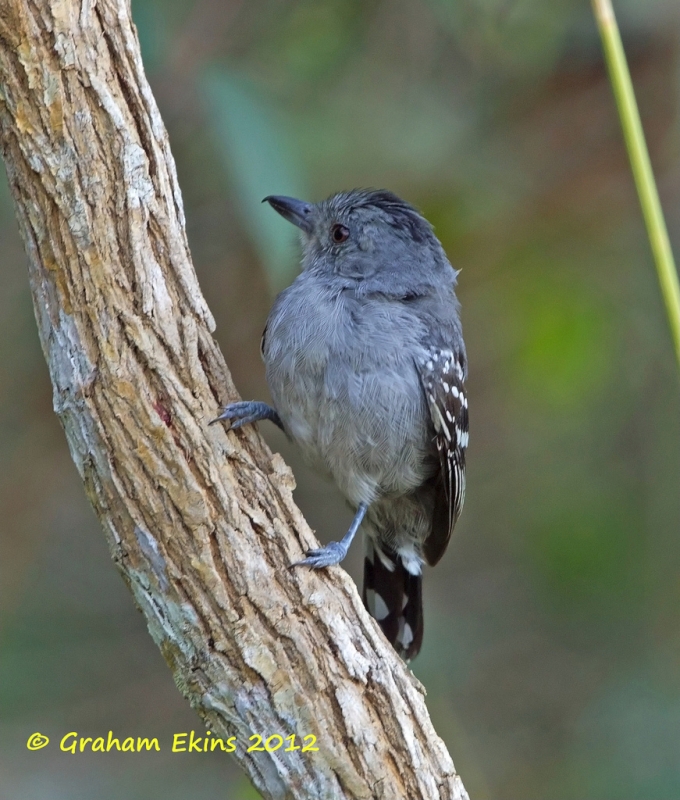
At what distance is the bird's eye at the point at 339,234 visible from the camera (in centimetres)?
396

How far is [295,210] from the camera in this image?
4.03 metres

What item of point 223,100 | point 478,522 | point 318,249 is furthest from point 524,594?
point 223,100

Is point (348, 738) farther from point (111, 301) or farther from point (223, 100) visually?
point (223, 100)

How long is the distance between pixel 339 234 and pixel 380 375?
0.80 metres

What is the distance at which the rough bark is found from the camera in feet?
8.53

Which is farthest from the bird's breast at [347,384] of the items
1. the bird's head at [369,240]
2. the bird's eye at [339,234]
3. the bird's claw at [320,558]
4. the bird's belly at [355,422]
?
the bird's claw at [320,558]

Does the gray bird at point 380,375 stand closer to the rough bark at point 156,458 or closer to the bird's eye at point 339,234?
the bird's eye at point 339,234

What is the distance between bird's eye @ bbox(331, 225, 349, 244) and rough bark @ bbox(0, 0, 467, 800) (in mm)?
1283

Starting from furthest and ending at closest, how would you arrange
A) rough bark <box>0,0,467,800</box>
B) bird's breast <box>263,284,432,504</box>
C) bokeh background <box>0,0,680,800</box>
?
1. bokeh background <box>0,0,680,800</box>
2. bird's breast <box>263,284,432,504</box>
3. rough bark <box>0,0,467,800</box>

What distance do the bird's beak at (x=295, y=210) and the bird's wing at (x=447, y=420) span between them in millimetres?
880

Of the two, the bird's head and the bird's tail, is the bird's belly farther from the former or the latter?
the bird's tail

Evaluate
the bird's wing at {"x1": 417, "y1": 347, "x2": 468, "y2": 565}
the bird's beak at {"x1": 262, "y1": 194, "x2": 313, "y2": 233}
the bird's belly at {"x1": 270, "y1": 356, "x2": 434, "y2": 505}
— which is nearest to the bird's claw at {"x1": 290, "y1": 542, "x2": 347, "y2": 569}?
the bird's belly at {"x1": 270, "y1": 356, "x2": 434, "y2": 505}

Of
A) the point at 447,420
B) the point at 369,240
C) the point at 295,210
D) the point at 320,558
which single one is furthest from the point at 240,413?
the point at 295,210

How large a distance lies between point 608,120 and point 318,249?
2516 mm
